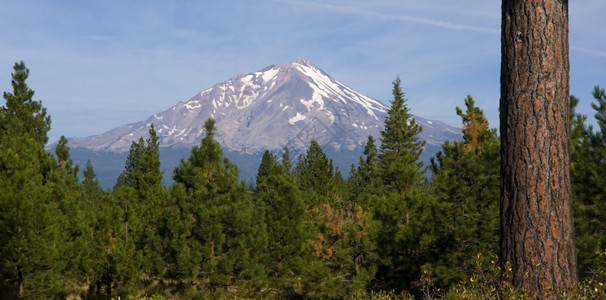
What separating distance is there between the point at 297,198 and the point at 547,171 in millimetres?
13782

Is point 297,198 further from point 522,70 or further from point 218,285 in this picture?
point 522,70

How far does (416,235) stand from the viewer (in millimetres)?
13453

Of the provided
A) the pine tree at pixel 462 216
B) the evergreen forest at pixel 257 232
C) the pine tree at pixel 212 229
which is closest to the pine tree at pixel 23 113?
the evergreen forest at pixel 257 232

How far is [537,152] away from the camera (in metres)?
4.91

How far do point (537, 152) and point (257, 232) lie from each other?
12.3 meters

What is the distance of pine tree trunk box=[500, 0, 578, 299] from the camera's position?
4848 mm

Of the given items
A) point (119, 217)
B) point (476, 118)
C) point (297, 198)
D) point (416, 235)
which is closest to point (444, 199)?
point (416, 235)

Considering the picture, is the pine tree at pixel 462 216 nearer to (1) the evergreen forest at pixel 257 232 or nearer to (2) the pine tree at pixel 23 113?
(1) the evergreen forest at pixel 257 232

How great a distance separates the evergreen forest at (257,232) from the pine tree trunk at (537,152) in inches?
240

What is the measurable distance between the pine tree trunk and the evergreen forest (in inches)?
240

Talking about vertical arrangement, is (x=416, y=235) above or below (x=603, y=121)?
below

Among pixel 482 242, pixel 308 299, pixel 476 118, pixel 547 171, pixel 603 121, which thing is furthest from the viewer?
pixel 476 118

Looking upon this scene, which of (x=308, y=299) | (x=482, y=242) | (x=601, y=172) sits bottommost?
(x=308, y=299)

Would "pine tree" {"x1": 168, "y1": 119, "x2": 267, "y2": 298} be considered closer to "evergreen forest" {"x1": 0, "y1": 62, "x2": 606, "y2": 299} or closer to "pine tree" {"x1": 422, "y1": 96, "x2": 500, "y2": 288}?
"evergreen forest" {"x1": 0, "y1": 62, "x2": 606, "y2": 299}
